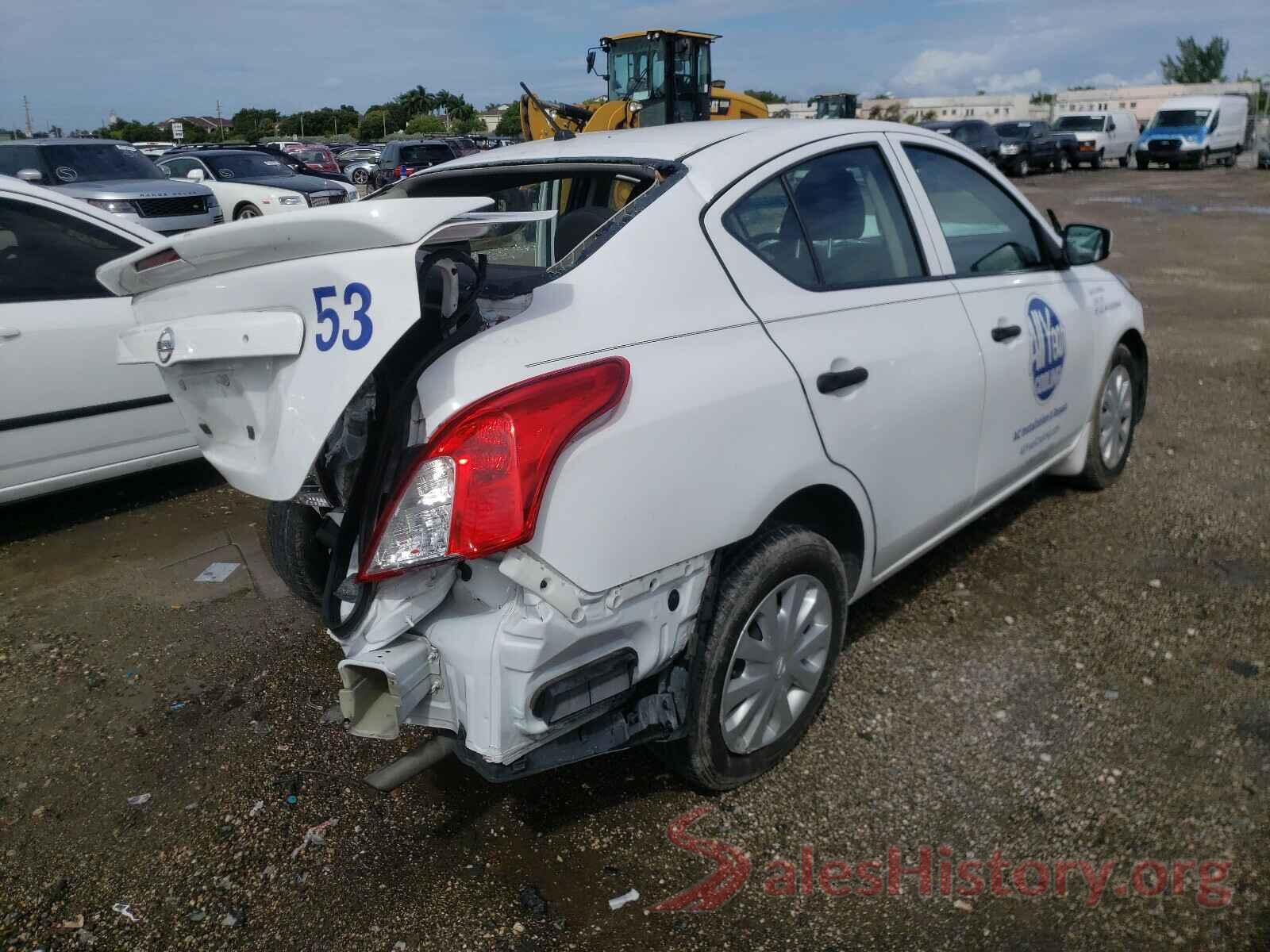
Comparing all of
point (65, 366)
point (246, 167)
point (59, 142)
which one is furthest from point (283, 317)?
point (246, 167)

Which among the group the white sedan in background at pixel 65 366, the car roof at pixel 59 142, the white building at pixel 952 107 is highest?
the white building at pixel 952 107

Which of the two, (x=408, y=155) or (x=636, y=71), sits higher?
(x=636, y=71)

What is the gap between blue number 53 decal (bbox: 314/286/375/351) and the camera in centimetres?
193

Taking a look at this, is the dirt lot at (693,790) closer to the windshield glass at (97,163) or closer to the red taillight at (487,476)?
the red taillight at (487,476)

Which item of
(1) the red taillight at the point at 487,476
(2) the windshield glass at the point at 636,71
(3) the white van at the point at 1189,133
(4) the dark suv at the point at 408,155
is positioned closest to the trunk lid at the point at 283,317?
(1) the red taillight at the point at 487,476

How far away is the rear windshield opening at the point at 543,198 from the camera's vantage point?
2537 mm

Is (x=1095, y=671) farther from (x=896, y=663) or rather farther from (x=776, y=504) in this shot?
(x=776, y=504)

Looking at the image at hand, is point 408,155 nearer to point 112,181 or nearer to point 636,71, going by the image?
point 636,71

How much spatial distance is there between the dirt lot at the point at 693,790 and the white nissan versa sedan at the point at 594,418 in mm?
285

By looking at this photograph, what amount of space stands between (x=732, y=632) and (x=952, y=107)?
7814cm

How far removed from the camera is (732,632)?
2.38 metres

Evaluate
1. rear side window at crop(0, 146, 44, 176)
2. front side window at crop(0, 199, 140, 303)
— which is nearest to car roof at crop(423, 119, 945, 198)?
front side window at crop(0, 199, 140, 303)

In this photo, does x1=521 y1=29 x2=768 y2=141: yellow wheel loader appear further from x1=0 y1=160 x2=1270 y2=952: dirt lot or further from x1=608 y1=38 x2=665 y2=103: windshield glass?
x1=0 y1=160 x2=1270 y2=952: dirt lot

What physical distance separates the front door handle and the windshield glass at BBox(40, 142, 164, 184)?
12.0 m
